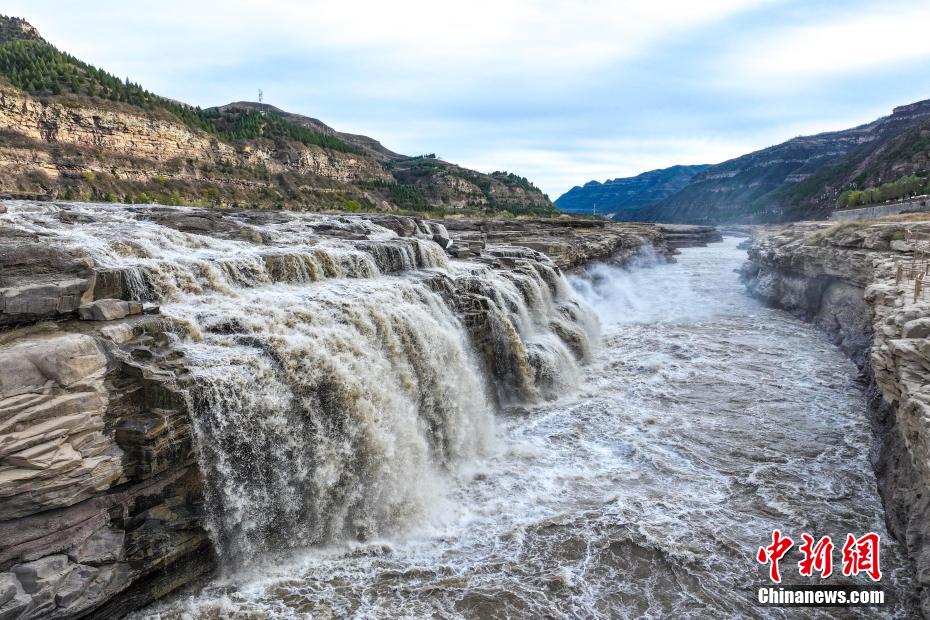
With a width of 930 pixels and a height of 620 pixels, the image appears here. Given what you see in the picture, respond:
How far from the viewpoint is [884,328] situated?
9.69 m

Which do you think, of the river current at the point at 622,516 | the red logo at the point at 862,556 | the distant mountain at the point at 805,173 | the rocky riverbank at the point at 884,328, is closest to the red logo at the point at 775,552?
the river current at the point at 622,516

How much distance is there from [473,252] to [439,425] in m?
12.7

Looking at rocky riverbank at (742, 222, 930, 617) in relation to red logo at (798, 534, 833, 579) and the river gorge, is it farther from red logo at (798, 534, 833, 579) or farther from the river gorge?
red logo at (798, 534, 833, 579)

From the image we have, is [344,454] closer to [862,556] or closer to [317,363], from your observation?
[317,363]

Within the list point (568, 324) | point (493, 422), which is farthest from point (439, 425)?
point (568, 324)

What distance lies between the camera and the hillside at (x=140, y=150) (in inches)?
1329

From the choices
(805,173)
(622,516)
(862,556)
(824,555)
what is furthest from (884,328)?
(805,173)

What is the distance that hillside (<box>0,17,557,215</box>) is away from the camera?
1329 inches

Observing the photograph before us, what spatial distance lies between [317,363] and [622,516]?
5.90 metres

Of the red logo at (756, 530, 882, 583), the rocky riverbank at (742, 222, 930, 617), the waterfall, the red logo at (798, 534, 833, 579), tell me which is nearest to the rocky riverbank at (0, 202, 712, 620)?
the waterfall

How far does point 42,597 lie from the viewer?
5281 millimetres

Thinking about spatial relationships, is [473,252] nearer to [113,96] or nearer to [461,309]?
[461,309]

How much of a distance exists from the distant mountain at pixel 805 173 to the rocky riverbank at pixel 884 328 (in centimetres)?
5251

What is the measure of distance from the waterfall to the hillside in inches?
919
